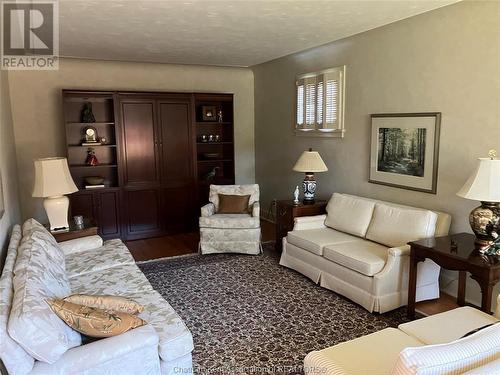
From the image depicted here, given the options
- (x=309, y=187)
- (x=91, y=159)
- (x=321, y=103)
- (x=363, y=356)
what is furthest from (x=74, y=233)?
(x=321, y=103)

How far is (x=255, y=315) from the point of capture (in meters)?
3.30

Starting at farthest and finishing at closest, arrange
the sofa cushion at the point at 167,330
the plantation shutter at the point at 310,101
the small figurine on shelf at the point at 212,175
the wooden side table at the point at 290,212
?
the small figurine on shelf at the point at 212,175 < the plantation shutter at the point at 310,101 < the wooden side table at the point at 290,212 < the sofa cushion at the point at 167,330

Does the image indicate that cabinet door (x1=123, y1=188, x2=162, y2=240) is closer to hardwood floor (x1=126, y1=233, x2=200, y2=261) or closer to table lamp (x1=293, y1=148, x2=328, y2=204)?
hardwood floor (x1=126, y1=233, x2=200, y2=261)

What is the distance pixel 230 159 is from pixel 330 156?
2.03 meters

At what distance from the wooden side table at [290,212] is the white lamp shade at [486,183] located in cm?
197

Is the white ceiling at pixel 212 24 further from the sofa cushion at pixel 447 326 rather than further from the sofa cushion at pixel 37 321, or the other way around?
the sofa cushion at pixel 447 326

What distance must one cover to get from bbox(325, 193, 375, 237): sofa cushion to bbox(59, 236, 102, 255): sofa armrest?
2536 millimetres

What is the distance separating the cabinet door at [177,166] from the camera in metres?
5.84

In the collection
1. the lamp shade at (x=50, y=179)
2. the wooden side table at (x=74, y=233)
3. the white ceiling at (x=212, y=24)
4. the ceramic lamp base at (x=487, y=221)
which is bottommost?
the wooden side table at (x=74, y=233)

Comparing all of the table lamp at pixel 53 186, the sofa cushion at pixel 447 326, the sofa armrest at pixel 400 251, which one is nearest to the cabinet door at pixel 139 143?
the table lamp at pixel 53 186

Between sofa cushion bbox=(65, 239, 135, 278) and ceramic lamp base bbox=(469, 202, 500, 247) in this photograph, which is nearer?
ceramic lamp base bbox=(469, 202, 500, 247)

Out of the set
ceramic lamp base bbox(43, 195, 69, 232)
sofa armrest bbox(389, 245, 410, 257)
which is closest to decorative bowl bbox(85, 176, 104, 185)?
ceramic lamp base bbox(43, 195, 69, 232)

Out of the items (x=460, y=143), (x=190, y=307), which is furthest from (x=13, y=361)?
(x=460, y=143)

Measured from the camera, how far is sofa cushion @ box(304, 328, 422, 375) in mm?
1854
